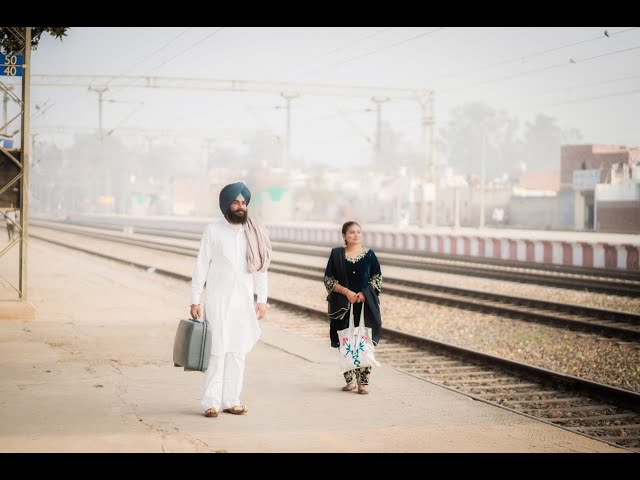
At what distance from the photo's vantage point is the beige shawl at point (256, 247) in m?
7.41

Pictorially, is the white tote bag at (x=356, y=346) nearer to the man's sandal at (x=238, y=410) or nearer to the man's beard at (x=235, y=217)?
the man's sandal at (x=238, y=410)

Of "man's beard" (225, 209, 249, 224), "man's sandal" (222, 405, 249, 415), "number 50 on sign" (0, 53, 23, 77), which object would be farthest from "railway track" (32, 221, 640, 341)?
"number 50 on sign" (0, 53, 23, 77)

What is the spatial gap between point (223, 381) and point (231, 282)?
88 cm

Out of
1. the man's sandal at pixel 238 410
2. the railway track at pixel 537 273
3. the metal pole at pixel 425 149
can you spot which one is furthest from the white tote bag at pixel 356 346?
the metal pole at pixel 425 149

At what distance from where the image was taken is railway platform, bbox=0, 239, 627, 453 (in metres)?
6.73

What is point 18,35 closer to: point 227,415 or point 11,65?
point 11,65

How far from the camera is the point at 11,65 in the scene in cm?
1349

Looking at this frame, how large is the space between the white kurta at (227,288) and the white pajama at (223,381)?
0.10 m

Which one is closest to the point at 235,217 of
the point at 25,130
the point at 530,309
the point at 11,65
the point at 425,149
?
the point at 25,130

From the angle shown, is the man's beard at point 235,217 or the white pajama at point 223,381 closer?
the man's beard at point 235,217
